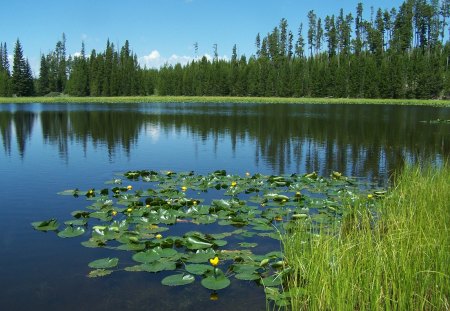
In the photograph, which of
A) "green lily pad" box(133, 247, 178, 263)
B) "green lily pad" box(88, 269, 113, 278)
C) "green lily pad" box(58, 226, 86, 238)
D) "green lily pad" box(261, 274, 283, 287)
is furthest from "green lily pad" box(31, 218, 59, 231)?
"green lily pad" box(261, 274, 283, 287)

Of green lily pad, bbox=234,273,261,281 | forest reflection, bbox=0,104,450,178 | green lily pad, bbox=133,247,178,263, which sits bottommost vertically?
green lily pad, bbox=234,273,261,281

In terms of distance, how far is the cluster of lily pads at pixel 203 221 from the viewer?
7.36m

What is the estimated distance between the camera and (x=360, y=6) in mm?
115250

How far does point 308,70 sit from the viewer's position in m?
97.6

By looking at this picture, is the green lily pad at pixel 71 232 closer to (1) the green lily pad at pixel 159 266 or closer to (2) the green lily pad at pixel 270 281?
(1) the green lily pad at pixel 159 266

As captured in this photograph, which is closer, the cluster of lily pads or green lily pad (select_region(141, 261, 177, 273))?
green lily pad (select_region(141, 261, 177, 273))

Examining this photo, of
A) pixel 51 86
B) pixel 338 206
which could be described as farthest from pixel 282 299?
pixel 51 86

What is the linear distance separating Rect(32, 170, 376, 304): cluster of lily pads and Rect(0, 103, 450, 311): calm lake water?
28cm

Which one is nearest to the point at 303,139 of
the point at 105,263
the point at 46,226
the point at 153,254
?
the point at 46,226

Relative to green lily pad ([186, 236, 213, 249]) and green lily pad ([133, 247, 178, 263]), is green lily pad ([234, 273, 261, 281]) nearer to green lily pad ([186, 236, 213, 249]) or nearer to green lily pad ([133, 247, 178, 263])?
green lily pad ([186, 236, 213, 249])

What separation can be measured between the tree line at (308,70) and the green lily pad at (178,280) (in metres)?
86.6

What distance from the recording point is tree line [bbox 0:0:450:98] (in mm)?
87500

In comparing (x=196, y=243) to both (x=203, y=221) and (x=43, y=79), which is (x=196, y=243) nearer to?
(x=203, y=221)

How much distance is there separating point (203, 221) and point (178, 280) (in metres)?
3.19
